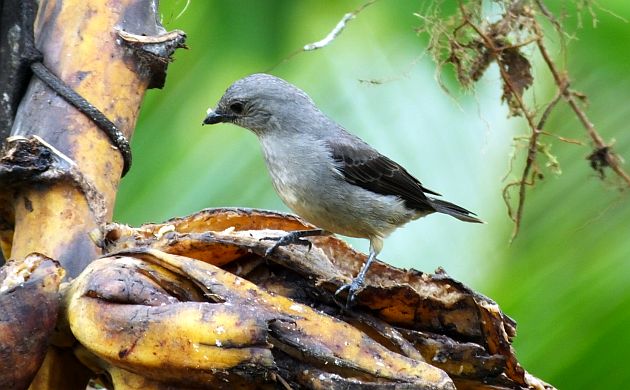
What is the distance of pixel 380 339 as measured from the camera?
1.71m

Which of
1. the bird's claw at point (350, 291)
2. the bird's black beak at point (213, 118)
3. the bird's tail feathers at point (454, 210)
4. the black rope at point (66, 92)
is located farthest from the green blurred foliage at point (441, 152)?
the bird's claw at point (350, 291)

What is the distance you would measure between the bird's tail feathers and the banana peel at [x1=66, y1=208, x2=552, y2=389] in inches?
44.2

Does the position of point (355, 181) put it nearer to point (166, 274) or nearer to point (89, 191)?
point (89, 191)

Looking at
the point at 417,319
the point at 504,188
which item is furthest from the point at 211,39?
the point at 417,319

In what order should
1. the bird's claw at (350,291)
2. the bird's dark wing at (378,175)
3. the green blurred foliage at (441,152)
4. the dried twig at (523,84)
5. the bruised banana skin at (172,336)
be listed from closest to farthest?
the bruised banana skin at (172,336), the bird's claw at (350,291), the green blurred foliage at (441,152), the dried twig at (523,84), the bird's dark wing at (378,175)

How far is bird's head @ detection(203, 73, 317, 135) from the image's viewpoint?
3051 millimetres

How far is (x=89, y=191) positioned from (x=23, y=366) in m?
0.61

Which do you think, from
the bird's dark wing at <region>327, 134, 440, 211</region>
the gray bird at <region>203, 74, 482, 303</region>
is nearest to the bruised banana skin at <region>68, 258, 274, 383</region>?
the gray bird at <region>203, 74, 482, 303</region>

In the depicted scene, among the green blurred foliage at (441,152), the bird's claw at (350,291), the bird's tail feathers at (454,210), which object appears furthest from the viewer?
the bird's tail feathers at (454,210)

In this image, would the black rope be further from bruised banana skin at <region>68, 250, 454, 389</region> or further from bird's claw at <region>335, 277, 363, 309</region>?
bird's claw at <region>335, 277, 363, 309</region>

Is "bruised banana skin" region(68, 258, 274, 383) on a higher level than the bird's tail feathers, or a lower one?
lower

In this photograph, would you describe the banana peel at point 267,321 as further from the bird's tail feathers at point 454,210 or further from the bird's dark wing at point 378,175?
the bird's dark wing at point 378,175

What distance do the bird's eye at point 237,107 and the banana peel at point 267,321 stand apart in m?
1.19

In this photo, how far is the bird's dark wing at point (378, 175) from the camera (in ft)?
10.9
